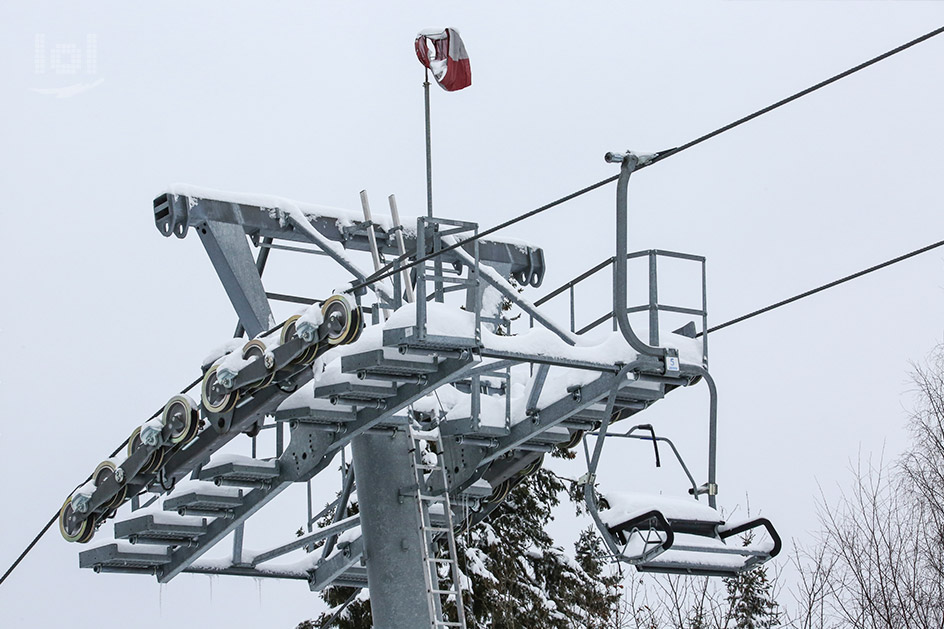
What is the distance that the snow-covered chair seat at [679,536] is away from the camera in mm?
12547

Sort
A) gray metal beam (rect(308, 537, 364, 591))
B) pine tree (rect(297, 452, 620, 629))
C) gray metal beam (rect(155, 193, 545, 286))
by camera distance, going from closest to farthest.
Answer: gray metal beam (rect(155, 193, 545, 286)) → gray metal beam (rect(308, 537, 364, 591)) → pine tree (rect(297, 452, 620, 629))

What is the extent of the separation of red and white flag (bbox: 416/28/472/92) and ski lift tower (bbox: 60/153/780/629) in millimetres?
1588

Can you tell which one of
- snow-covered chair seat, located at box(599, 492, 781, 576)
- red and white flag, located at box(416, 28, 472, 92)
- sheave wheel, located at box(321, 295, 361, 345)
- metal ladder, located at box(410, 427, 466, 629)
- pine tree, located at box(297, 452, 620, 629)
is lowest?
snow-covered chair seat, located at box(599, 492, 781, 576)


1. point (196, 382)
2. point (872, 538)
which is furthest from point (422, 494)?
point (872, 538)

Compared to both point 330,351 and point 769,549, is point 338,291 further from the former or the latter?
point 769,549

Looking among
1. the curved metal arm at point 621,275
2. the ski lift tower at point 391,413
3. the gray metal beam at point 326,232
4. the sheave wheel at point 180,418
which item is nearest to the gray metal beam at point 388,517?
the ski lift tower at point 391,413

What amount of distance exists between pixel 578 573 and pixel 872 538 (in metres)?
8.26

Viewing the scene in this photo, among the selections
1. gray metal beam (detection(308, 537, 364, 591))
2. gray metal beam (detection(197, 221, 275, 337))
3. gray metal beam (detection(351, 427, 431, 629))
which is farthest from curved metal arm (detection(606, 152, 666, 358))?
gray metal beam (detection(308, 537, 364, 591))

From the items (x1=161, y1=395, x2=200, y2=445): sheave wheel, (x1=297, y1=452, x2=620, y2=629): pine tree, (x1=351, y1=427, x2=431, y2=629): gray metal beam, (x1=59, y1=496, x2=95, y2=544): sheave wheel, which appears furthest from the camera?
(x1=297, y1=452, x2=620, y2=629): pine tree

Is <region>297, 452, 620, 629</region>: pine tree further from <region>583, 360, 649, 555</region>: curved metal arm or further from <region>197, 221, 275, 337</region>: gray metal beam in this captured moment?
<region>583, 360, 649, 555</region>: curved metal arm

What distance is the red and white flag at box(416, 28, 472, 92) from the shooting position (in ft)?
48.1

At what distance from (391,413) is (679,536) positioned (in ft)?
9.57

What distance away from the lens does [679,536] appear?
43.3ft

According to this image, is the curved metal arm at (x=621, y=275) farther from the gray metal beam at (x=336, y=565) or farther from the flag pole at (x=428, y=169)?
the gray metal beam at (x=336, y=565)
